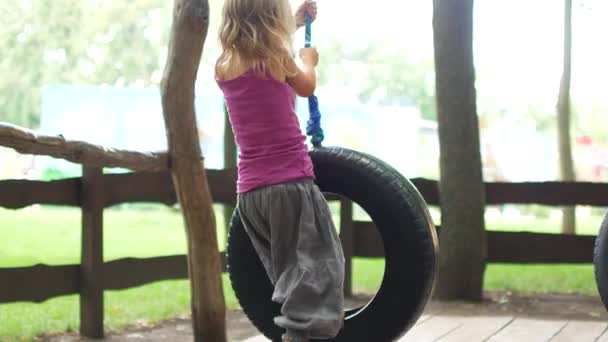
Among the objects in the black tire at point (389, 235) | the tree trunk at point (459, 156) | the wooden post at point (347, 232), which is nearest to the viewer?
the black tire at point (389, 235)

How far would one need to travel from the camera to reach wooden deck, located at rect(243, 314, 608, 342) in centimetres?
409

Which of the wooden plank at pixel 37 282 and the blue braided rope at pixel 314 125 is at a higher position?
the blue braided rope at pixel 314 125

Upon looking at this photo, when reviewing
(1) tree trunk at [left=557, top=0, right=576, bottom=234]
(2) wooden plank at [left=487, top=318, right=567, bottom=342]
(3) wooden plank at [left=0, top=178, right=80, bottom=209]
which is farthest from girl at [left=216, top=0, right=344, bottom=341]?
(1) tree trunk at [left=557, top=0, right=576, bottom=234]

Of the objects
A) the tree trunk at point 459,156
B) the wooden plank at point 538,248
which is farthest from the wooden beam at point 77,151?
the wooden plank at point 538,248

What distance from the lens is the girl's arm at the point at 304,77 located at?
2.69 metres

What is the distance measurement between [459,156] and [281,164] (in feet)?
10.6

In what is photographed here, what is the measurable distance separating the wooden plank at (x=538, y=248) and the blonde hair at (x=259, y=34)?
3.80 meters

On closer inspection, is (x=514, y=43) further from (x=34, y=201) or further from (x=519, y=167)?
(x=34, y=201)

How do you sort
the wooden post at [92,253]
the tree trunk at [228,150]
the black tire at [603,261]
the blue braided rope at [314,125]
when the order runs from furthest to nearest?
1. the tree trunk at [228,150]
2. the wooden post at [92,253]
3. the black tire at [603,261]
4. the blue braided rope at [314,125]

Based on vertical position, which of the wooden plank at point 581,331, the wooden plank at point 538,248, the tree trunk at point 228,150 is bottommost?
the wooden plank at point 581,331

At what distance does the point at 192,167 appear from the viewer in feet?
12.8

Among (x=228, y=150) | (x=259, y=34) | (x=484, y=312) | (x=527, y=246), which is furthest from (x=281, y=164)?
(x=228, y=150)

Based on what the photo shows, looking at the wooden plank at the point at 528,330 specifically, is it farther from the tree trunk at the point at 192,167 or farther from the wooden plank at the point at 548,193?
the wooden plank at the point at 548,193

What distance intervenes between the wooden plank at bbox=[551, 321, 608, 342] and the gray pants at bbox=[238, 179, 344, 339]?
1858 millimetres
